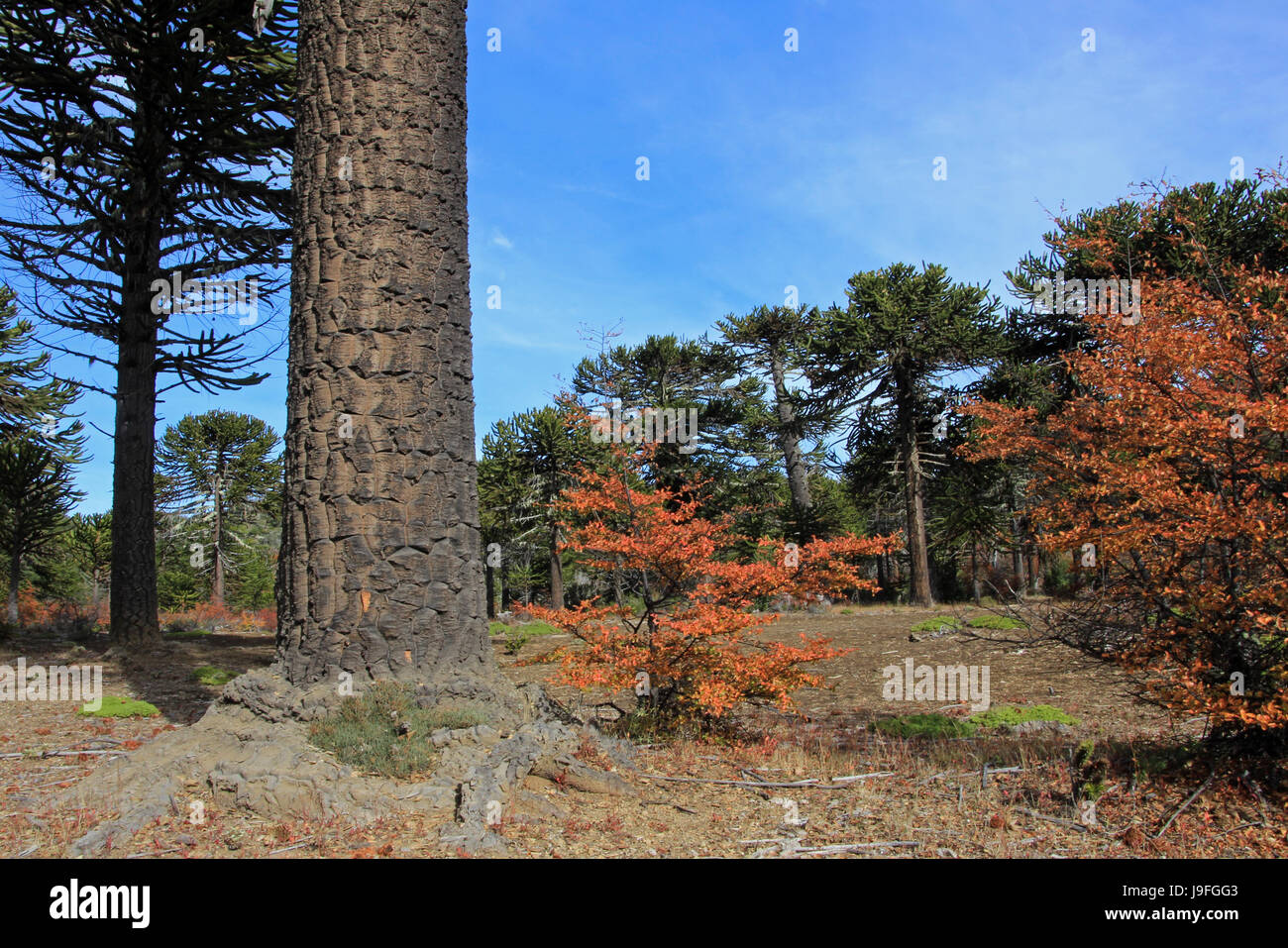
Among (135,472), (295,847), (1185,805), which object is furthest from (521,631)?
(295,847)

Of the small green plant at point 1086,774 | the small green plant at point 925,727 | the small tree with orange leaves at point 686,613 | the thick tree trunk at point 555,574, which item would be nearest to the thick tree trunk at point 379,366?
the small tree with orange leaves at point 686,613

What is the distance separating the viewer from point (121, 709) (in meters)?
5.45

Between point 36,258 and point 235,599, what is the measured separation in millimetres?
29371

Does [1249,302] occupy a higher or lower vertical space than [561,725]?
higher

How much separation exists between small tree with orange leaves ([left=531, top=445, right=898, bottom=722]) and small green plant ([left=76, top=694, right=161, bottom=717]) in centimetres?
284

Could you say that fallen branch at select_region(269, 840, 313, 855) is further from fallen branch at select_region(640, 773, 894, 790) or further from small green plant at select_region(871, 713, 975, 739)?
small green plant at select_region(871, 713, 975, 739)

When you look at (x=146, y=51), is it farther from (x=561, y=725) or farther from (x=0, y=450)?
(x=0, y=450)

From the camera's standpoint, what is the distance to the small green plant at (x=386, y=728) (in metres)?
3.31

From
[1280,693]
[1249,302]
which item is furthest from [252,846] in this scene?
[1249,302]

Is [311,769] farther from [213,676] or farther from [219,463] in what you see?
[219,463]

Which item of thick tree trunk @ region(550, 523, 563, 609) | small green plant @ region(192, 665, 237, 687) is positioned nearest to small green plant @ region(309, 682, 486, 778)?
small green plant @ region(192, 665, 237, 687)

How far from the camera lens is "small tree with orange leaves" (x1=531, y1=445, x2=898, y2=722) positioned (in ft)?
18.0

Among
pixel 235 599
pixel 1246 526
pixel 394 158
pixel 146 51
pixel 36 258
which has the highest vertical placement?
pixel 146 51

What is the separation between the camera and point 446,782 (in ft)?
10.8
